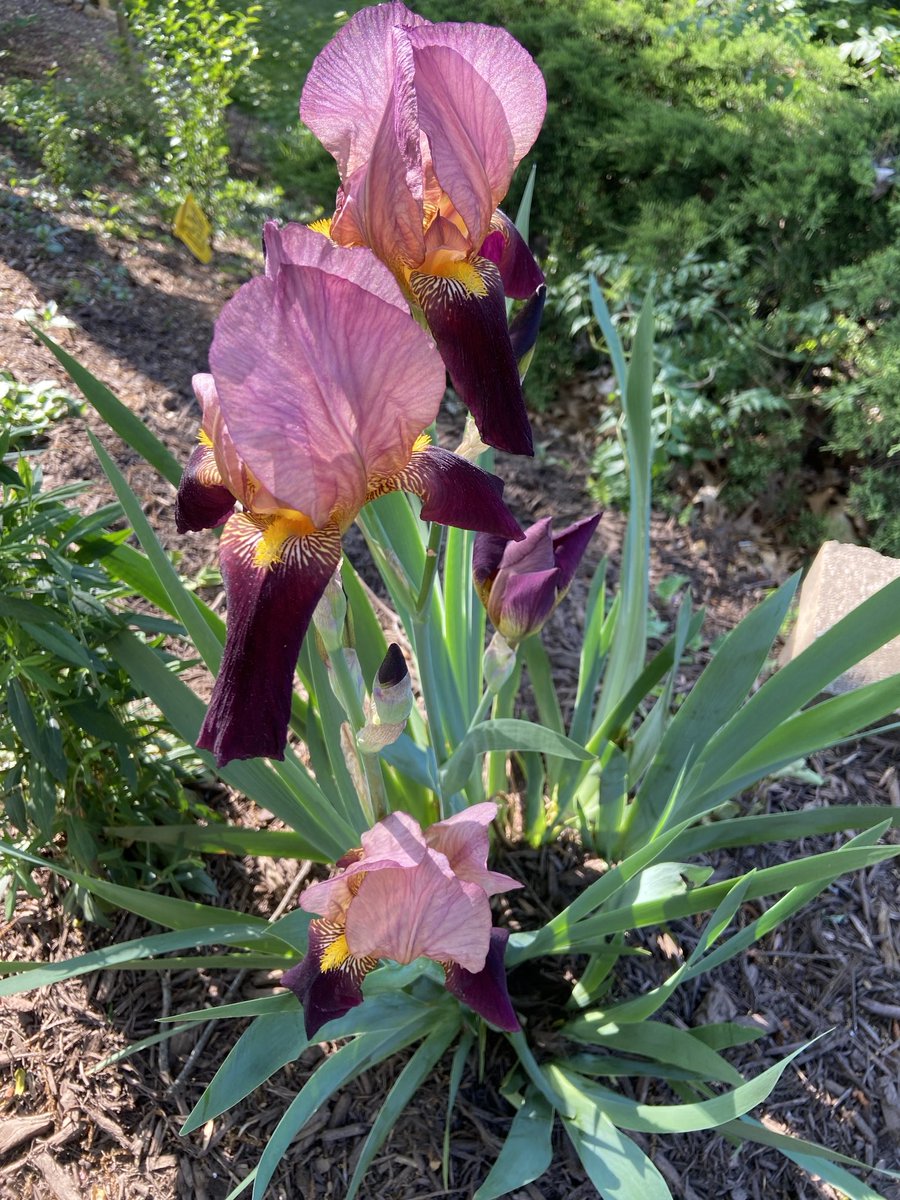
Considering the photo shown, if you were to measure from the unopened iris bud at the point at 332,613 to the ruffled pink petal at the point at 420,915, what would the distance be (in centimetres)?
31

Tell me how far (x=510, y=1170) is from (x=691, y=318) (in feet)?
9.69

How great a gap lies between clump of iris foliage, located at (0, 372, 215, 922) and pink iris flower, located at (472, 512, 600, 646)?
652 millimetres

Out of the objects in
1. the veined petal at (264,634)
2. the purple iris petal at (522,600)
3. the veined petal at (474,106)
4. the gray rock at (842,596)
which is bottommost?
the gray rock at (842,596)

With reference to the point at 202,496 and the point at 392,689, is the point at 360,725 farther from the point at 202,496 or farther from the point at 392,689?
the point at 202,496

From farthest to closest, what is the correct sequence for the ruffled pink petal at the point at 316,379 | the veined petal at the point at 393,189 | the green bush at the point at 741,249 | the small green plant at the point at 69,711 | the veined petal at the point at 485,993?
the green bush at the point at 741,249 → the small green plant at the point at 69,711 → the veined petal at the point at 485,993 → the veined petal at the point at 393,189 → the ruffled pink petal at the point at 316,379

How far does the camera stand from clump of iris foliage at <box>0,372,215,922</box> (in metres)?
1.54

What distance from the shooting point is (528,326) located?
4.35 feet

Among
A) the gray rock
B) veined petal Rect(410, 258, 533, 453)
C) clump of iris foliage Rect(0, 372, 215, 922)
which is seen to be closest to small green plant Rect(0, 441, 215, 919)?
clump of iris foliage Rect(0, 372, 215, 922)

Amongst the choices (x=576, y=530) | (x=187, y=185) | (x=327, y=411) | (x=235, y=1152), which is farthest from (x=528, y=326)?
(x=187, y=185)

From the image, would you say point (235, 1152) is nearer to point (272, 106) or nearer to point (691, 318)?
point (691, 318)

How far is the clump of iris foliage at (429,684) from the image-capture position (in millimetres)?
932

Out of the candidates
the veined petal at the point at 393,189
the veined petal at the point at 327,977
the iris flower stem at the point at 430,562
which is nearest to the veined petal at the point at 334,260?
the veined petal at the point at 393,189

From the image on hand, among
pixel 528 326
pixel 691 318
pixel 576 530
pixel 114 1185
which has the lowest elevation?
pixel 114 1185

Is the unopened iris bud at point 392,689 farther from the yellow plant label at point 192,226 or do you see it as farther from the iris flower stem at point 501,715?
the yellow plant label at point 192,226
